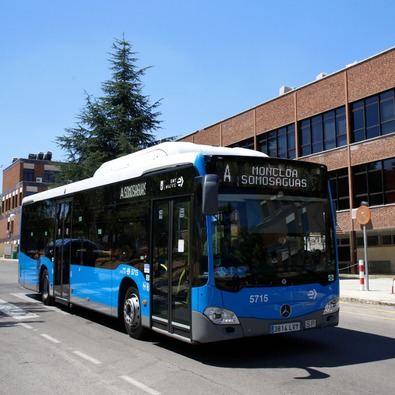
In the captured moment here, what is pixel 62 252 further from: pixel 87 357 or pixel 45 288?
pixel 87 357

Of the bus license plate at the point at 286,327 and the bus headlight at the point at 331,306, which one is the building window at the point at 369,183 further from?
the bus license plate at the point at 286,327

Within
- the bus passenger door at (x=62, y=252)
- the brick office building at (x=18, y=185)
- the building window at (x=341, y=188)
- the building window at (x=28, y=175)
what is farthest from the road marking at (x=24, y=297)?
the building window at (x=28, y=175)

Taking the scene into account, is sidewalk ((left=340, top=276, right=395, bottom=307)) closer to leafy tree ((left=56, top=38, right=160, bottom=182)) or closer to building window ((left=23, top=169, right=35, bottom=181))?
leafy tree ((left=56, top=38, right=160, bottom=182))

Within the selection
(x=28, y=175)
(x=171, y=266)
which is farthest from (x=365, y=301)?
(x=28, y=175)

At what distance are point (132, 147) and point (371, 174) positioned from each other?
594 inches

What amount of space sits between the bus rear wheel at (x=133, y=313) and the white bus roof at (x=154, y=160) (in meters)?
2.10

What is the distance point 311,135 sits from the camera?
119 ft

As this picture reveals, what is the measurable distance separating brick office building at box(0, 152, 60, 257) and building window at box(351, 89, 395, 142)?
195ft

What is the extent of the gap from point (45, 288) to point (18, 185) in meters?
76.8

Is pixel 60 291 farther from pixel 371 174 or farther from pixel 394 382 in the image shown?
pixel 371 174

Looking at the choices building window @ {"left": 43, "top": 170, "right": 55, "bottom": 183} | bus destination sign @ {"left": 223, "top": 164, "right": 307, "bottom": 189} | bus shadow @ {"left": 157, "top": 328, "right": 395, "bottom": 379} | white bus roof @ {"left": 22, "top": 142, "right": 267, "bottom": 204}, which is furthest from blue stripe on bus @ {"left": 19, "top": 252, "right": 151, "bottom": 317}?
building window @ {"left": 43, "top": 170, "right": 55, "bottom": 183}

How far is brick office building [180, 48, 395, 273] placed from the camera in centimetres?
3061

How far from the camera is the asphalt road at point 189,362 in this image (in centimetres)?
619

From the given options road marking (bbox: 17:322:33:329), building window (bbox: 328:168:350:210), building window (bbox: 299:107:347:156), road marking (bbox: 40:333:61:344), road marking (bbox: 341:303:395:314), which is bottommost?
road marking (bbox: 341:303:395:314)
